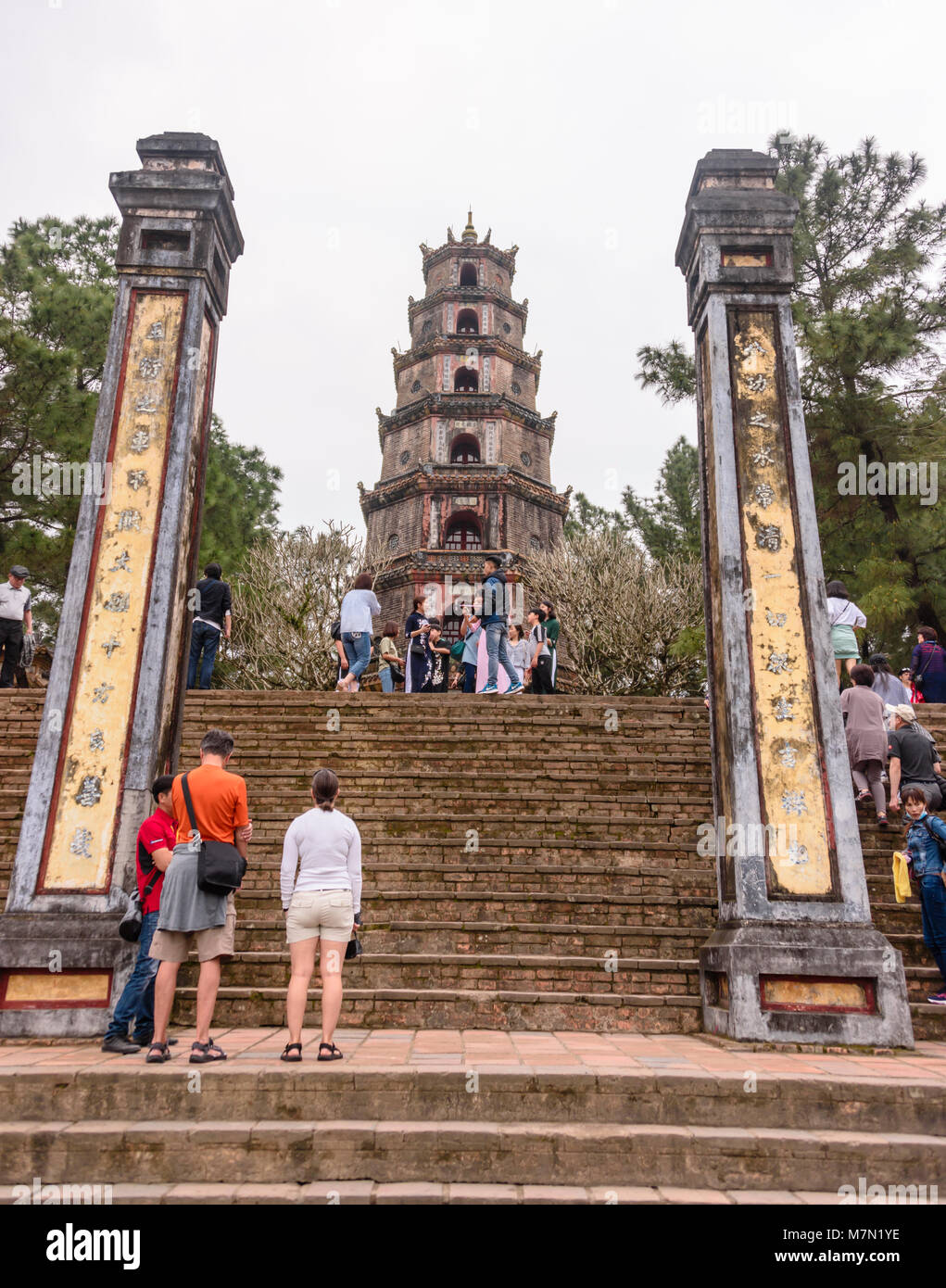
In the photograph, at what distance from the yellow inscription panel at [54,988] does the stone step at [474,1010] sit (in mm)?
466

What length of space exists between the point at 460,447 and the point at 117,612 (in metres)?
19.0

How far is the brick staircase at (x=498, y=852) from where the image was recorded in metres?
5.45

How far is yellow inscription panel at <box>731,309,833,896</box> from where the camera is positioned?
549cm

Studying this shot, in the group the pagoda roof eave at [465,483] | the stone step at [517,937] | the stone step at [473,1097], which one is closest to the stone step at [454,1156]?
the stone step at [473,1097]

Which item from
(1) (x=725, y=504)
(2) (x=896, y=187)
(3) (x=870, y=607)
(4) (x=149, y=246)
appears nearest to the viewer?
(1) (x=725, y=504)

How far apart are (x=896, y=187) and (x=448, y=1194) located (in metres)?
17.0

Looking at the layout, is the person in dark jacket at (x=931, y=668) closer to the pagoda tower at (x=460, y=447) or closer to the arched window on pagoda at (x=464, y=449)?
the pagoda tower at (x=460, y=447)

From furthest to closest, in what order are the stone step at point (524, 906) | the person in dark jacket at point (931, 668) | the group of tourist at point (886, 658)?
the person in dark jacket at point (931, 668), the group of tourist at point (886, 658), the stone step at point (524, 906)

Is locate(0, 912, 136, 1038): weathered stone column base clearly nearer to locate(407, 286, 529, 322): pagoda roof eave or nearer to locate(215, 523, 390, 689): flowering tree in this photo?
locate(215, 523, 390, 689): flowering tree

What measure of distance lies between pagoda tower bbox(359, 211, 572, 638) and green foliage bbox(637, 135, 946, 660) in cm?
789

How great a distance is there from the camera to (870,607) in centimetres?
1226

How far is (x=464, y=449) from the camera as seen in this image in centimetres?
2417
